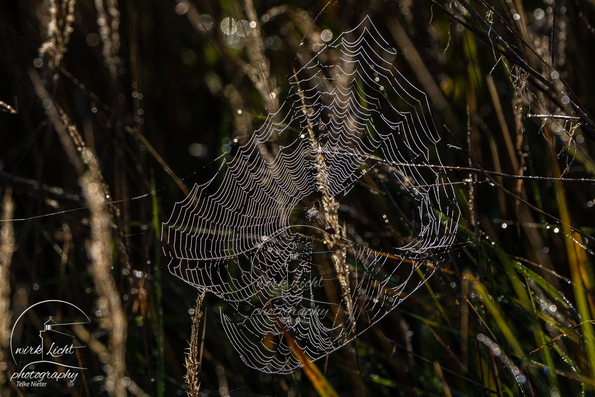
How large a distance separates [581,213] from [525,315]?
49.4 inches

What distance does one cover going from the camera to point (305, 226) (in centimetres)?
228

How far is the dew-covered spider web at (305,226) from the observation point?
2.03 meters

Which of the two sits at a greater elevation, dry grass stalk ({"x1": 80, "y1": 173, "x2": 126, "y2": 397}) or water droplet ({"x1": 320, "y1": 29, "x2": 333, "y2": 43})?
water droplet ({"x1": 320, "y1": 29, "x2": 333, "y2": 43})

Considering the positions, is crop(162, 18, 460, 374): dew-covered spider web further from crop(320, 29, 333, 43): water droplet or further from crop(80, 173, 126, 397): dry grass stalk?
crop(80, 173, 126, 397): dry grass stalk

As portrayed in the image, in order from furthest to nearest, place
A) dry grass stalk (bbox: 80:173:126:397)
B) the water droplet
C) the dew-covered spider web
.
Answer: the water droplet, the dew-covered spider web, dry grass stalk (bbox: 80:173:126:397)

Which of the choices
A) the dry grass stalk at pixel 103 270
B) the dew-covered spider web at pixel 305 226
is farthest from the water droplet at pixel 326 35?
the dry grass stalk at pixel 103 270

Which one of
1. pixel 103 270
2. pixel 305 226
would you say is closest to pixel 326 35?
pixel 305 226

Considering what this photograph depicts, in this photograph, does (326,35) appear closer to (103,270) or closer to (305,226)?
(305,226)

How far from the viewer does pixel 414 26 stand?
10.2 feet

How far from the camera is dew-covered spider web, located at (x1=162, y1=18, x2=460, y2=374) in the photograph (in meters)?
2.03

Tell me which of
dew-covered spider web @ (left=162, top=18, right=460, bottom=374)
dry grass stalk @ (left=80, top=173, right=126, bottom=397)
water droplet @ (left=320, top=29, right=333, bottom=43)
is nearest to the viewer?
dry grass stalk @ (left=80, top=173, right=126, bottom=397)

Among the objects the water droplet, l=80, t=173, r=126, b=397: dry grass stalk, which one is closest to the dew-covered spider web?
the water droplet

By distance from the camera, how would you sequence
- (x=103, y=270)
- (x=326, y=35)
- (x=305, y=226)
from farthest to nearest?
1. (x=326, y=35)
2. (x=305, y=226)
3. (x=103, y=270)

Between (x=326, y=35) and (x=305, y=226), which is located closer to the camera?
(x=305, y=226)
